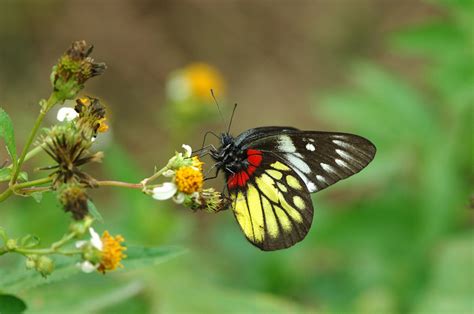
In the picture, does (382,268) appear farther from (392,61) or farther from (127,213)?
(392,61)

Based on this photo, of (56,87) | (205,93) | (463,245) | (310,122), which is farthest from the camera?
(310,122)

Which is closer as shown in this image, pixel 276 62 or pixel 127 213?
pixel 127 213

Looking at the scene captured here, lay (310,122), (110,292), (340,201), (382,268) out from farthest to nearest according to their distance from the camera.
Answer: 1. (310,122)
2. (340,201)
3. (382,268)
4. (110,292)

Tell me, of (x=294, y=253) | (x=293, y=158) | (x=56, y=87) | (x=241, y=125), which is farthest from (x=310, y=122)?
(x=56, y=87)

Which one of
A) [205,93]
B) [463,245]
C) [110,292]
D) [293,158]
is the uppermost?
[205,93]

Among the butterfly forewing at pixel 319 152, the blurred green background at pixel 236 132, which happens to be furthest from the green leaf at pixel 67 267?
the butterfly forewing at pixel 319 152

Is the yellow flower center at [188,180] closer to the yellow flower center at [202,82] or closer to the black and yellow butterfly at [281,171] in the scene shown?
the black and yellow butterfly at [281,171]

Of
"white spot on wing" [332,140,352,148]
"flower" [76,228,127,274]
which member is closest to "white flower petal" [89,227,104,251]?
"flower" [76,228,127,274]

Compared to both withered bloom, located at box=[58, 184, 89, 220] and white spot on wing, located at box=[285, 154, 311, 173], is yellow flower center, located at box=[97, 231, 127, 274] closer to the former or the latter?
withered bloom, located at box=[58, 184, 89, 220]
